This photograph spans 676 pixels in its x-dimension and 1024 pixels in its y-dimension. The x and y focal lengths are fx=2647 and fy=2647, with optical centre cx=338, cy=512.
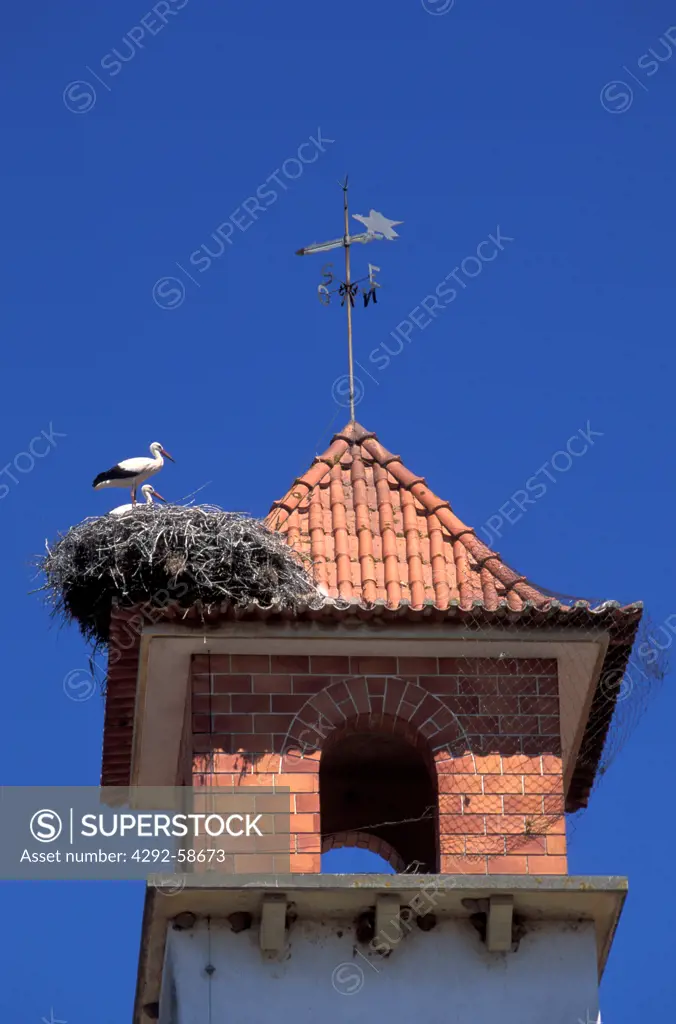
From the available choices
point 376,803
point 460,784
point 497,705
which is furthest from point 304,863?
point 376,803

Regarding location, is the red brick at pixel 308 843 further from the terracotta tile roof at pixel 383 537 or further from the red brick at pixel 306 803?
the terracotta tile roof at pixel 383 537

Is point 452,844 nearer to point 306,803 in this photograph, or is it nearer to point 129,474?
point 306,803

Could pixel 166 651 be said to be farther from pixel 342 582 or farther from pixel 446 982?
pixel 446 982

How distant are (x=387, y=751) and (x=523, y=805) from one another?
2.19 metres

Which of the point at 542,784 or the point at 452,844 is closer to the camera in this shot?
the point at 452,844

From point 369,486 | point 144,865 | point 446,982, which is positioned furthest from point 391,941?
point 369,486

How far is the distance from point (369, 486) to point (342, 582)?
1.39m

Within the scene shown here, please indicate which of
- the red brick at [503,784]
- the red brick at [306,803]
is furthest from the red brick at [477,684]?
the red brick at [306,803]

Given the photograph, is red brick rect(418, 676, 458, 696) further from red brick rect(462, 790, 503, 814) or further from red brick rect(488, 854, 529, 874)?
red brick rect(488, 854, 529, 874)

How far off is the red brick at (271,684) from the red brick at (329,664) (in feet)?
0.62

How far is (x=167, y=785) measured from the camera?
18625 mm

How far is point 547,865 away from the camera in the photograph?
16.8 m

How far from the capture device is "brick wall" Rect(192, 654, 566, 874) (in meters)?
16.8

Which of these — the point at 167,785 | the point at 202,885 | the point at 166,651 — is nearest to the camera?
the point at 202,885
